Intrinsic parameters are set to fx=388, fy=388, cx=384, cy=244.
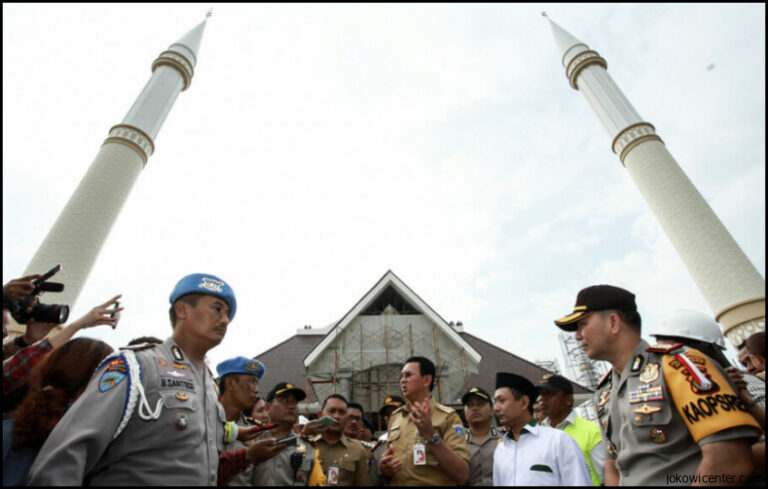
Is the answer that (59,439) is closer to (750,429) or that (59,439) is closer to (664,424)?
(664,424)

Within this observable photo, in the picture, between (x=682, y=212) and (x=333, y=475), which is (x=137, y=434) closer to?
(x=333, y=475)

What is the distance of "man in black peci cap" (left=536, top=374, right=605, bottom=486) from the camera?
3.59 metres

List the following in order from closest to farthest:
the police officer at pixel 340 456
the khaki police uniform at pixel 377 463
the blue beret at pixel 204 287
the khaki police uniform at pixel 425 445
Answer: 1. the blue beret at pixel 204 287
2. the khaki police uniform at pixel 425 445
3. the police officer at pixel 340 456
4. the khaki police uniform at pixel 377 463

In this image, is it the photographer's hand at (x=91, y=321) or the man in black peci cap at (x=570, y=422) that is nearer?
the photographer's hand at (x=91, y=321)

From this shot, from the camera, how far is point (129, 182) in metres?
14.6

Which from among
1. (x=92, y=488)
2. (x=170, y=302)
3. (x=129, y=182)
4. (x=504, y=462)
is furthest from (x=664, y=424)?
(x=129, y=182)

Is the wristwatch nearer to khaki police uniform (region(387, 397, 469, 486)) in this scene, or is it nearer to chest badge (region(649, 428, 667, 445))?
khaki police uniform (region(387, 397, 469, 486))

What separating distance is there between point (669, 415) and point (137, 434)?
269 centimetres

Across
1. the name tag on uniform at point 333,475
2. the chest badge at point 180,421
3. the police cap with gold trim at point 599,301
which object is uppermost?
the police cap with gold trim at point 599,301

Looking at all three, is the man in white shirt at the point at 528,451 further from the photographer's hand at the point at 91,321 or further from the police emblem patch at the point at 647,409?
the photographer's hand at the point at 91,321

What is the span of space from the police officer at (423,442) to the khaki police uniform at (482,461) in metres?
0.74

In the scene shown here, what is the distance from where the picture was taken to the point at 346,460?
4160 mm

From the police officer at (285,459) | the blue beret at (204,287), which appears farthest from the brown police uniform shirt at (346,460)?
the blue beret at (204,287)

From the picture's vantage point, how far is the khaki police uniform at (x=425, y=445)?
11.0 feet
